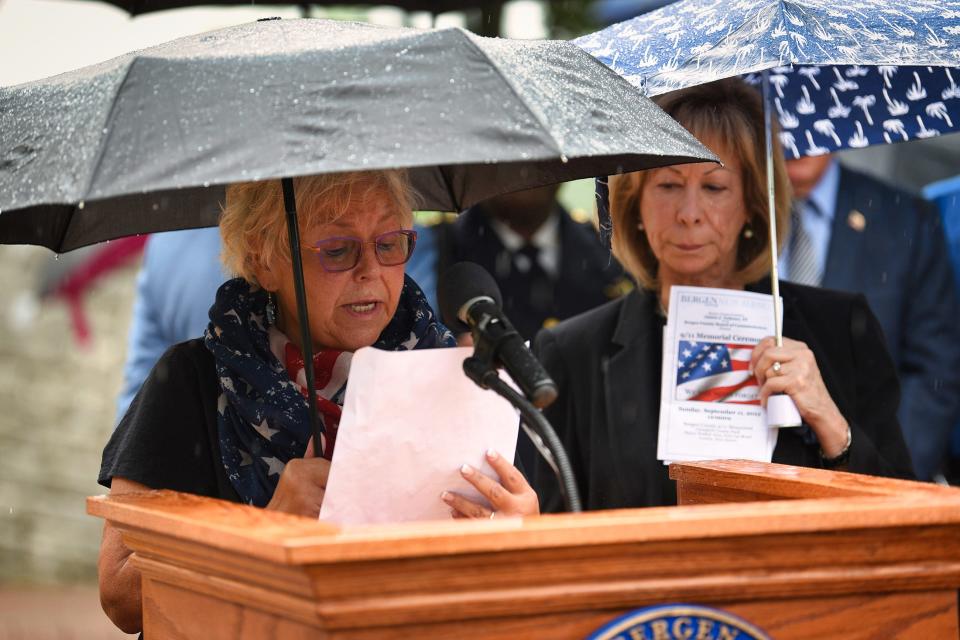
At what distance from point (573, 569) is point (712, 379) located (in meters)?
1.73

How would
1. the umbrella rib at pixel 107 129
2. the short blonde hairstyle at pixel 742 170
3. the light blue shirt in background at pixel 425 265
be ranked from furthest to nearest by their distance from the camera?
A: the light blue shirt in background at pixel 425 265 → the short blonde hairstyle at pixel 742 170 → the umbrella rib at pixel 107 129

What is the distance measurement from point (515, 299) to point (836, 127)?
180 centimetres

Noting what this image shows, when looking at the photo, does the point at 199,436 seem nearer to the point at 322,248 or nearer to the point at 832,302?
the point at 322,248

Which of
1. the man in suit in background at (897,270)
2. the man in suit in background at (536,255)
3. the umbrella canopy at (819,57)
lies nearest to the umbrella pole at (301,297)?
the umbrella canopy at (819,57)

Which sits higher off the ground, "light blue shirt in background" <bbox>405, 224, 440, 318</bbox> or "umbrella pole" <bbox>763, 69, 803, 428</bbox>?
"umbrella pole" <bbox>763, 69, 803, 428</bbox>

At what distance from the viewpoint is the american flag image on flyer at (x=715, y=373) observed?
3426 mm

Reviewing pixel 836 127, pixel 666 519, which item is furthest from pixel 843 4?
pixel 666 519

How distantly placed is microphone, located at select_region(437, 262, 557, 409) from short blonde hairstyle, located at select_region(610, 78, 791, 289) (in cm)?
159

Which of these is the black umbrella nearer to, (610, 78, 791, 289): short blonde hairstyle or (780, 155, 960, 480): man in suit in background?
(610, 78, 791, 289): short blonde hairstyle

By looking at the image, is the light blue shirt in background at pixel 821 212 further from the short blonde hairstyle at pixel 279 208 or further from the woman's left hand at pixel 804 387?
the short blonde hairstyle at pixel 279 208

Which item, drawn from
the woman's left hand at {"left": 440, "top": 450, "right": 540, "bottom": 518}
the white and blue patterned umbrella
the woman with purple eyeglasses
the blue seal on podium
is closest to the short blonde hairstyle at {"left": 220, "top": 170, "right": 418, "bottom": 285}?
the woman with purple eyeglasses

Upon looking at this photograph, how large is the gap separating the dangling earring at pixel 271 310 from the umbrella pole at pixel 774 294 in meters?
1.27

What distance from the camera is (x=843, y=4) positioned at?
3.27m

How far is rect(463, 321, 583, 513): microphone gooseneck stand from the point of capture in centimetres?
197
